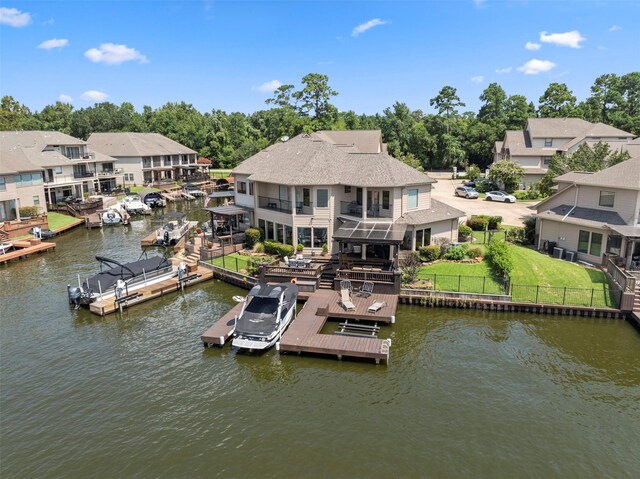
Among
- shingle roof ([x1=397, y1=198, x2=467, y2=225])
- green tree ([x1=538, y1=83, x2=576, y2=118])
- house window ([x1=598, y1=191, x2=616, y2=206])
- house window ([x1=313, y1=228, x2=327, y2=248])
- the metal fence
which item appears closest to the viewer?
the metal fence

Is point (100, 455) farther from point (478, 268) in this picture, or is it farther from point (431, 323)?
point (478, 268)

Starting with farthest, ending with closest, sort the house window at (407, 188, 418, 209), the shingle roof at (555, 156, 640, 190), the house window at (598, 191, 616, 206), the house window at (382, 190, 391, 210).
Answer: the house window at (407, 188, 418, 209) → the house window at (382, 190, 391, 210) → the house window at (598, 191, 616, 206) → the shingle roof at (555, 156, 640, 190)

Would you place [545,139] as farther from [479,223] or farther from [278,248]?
[278,248]

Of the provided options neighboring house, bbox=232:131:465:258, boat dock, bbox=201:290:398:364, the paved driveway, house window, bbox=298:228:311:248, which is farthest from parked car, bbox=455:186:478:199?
boat dock, bbox=201:290:398:364

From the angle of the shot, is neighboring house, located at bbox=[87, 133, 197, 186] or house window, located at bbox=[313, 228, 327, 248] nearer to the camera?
house window, located at bbox=[313, 228, 327, 248]

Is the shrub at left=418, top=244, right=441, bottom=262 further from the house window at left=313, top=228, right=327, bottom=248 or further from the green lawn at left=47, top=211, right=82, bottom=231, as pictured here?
the green lawn at left=47, top=211, right=82, bottom=231

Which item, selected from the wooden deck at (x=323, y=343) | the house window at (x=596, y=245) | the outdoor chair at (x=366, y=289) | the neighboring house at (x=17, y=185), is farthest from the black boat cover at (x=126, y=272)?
the house window at (x=596, y=245)

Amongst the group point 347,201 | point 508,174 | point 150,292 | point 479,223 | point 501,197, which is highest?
point 508,174

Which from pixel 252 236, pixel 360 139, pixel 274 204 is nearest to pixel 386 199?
pixel 274 204

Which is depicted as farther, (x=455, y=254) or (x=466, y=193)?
(x=466, y=193)
